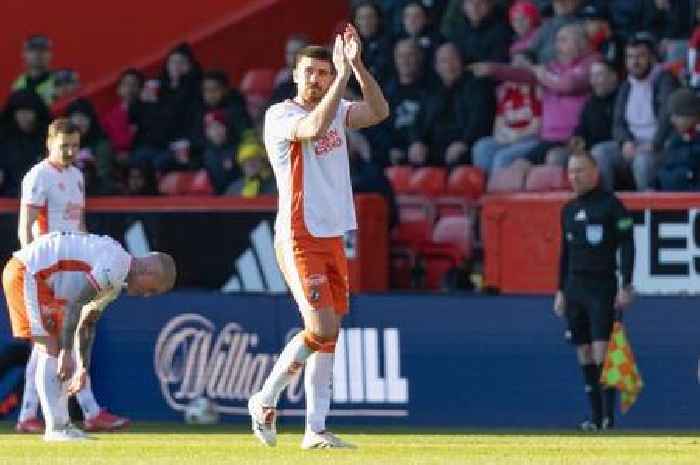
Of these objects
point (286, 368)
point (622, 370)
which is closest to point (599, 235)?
point (622, 370)

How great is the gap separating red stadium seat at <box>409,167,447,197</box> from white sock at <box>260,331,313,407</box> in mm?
7575

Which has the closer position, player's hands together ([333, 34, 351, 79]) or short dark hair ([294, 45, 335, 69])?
player's hands together ([333, 34, 351, 79])

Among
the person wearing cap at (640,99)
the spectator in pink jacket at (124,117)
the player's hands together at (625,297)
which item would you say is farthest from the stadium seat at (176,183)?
the player's hands together at (625,297)

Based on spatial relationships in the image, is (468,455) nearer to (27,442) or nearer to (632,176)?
(27,442)

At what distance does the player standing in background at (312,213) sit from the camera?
12562mm

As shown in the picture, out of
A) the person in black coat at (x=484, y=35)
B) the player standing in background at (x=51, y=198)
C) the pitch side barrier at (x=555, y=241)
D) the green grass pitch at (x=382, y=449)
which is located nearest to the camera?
the green grass pitch at (x=382, y=449)

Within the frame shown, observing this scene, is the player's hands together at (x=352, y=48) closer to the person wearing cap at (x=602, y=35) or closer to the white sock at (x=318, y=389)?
the white sock at (x=318, y=389)

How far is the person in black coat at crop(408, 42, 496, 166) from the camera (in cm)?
2056

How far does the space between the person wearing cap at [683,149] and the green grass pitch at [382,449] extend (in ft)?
9.97

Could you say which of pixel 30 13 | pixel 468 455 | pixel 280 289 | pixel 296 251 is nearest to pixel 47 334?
pixel 296 251

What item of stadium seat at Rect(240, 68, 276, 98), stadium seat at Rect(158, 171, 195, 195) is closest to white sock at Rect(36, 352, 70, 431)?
stadium seat at Rect(158, 171, 195, 195)

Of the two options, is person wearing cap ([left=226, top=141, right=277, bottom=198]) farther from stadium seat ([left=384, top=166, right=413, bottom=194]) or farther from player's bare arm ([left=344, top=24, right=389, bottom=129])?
player's bare arm ([left=344, top=24, right=389, bottom=129])

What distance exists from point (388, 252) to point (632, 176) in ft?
7.25

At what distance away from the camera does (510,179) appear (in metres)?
19.5
